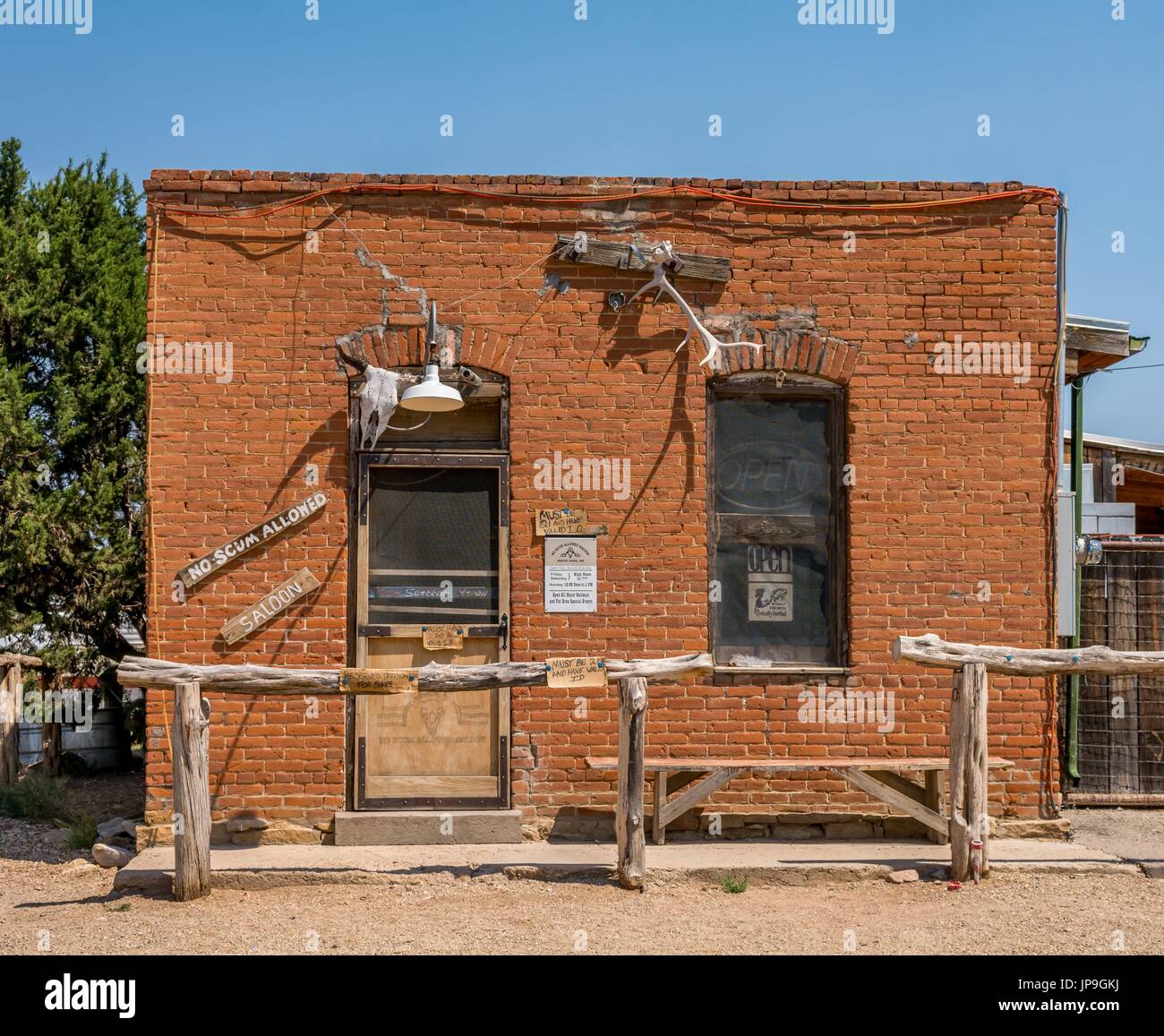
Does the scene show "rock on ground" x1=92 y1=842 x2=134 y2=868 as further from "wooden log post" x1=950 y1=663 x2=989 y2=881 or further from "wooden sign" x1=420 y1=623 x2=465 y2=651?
"wooden log post" x1=950 y1=663 x2=989 y2=881

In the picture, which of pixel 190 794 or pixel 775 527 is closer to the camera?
pixel 190 794

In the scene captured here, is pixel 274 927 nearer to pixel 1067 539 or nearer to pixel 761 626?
pixel 761 626

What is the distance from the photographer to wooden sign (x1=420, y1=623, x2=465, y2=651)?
26.9 ft

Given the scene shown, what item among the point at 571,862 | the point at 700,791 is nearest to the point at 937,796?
the point at 700,791

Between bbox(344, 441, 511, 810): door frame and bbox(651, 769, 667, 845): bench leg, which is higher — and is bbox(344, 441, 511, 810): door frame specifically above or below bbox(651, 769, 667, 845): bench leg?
above

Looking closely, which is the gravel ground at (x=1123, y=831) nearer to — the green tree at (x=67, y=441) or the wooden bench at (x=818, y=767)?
the wooden bench at (x=818, y=767)

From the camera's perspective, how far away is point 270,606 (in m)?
8.09

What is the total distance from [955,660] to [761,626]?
5.21 feet

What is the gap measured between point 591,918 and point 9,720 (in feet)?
20.4

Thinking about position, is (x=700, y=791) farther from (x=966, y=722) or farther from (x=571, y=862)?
(x=966, y=722)

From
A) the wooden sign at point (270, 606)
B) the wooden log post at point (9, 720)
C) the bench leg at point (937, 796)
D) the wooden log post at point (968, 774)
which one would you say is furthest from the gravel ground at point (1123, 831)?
the wooden log post at point (9, 720)

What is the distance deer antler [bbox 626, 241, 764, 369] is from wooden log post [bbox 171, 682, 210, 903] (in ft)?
13.2

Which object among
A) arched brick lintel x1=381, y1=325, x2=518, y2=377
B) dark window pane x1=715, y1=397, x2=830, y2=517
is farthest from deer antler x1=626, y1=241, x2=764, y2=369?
arched brick lintel x1=381, y1=325, x2=518, y2=377

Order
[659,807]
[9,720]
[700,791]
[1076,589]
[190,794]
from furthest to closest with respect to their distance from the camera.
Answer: [9,720], [1076,589], [659,807], [700,791], [190,794]
